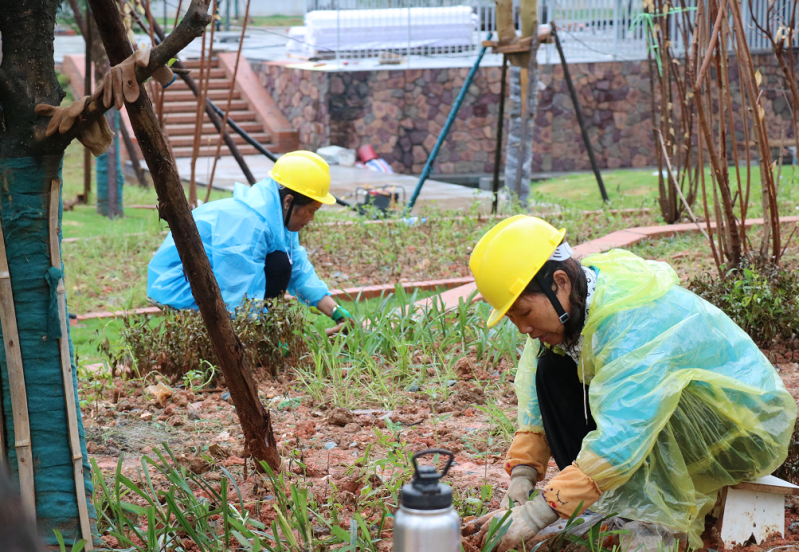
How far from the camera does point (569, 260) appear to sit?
2.18 metres

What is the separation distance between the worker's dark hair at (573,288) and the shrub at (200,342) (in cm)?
186

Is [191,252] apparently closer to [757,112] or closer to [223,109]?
[757,112]

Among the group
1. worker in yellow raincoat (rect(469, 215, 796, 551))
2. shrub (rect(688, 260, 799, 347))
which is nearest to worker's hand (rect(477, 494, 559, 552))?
worker in yellow raincoat (rect(469, 215, 796, 551))

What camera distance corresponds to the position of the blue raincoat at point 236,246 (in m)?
4.21

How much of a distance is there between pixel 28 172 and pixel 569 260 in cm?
136

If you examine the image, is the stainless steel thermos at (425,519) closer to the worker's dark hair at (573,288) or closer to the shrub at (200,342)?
the worker's dark hair at (573,288)

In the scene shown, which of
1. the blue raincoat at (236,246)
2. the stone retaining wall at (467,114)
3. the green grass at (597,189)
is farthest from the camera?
the stone retaining wall at (467,114)

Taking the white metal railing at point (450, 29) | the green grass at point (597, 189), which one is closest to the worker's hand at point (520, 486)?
the green grass at point (597, 189)

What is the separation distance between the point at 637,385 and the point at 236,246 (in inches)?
103

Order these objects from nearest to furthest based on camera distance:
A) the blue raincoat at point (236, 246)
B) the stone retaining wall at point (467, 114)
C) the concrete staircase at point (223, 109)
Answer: the blue raincoat at point (236, 246)
the stone retaining wall at point (467, 114)
the concrete staircase at point (223, 109)

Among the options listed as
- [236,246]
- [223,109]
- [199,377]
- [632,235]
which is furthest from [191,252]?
[223,109]

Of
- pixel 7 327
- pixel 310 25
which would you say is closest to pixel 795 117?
pixel 7 327

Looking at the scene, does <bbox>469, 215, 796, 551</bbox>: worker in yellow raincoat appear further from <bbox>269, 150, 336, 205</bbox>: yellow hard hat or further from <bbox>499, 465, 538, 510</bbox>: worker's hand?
<bbox>269, 150, 336, 205</bbox>: yellow hard hat

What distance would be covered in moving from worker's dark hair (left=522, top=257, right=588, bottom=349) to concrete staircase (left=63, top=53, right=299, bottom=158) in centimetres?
1126
